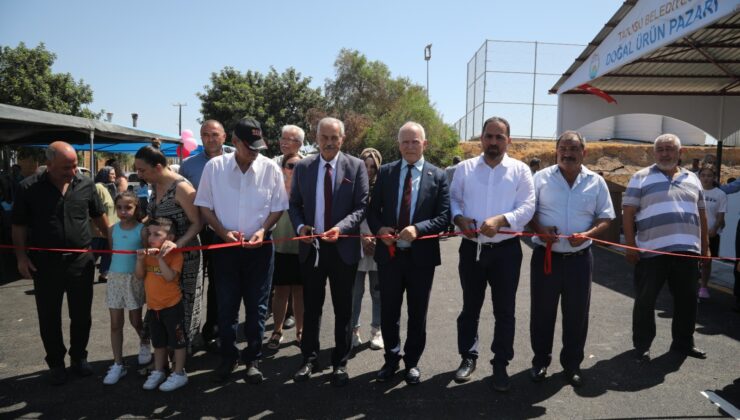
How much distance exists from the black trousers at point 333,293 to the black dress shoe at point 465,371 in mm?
936

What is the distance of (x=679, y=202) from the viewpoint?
442 cm

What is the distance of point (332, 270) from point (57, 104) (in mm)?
24076

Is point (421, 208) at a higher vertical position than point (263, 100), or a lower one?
lower

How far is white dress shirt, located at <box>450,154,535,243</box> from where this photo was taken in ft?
12.6

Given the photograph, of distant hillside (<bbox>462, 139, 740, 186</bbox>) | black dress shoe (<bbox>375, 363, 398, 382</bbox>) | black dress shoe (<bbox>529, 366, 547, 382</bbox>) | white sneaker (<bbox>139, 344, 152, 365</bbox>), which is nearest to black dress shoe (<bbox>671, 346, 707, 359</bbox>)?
black dress shoe (<bbox>529, 366, 547, 382</bbox>)

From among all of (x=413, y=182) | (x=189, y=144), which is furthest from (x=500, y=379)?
(x=189, y=144)

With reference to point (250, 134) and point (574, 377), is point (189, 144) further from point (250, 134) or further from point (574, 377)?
point (574, 377)

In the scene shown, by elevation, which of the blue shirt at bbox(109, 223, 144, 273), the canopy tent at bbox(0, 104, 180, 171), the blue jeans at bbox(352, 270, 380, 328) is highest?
the canopy tent at bbox(0, 104, 180, 171)

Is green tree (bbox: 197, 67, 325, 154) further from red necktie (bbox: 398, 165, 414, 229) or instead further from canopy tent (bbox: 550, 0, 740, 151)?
red necktie (bbox: 398, 165, 414, 229)

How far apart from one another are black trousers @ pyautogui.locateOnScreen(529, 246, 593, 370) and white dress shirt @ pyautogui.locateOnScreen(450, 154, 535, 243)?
50 centimetres

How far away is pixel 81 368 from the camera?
396 cm

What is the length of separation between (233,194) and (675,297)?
4.26 m

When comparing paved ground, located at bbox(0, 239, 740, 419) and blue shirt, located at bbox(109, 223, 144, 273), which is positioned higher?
blue shirt, located at bbox(109, 223, 144, 273)

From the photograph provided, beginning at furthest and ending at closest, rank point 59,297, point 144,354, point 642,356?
point 642,356 < point 144,354 < point 59,297
